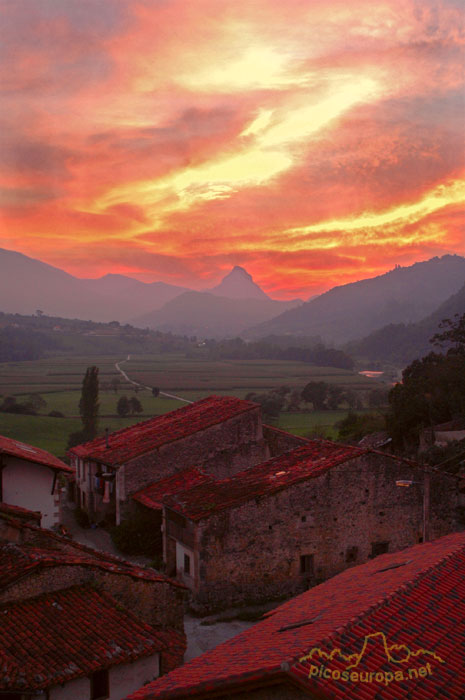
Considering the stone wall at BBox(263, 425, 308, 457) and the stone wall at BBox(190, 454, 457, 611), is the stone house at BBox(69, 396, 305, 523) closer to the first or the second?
the stone wall at BBox(263, 425, 308, 457)

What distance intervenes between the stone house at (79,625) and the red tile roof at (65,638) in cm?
2

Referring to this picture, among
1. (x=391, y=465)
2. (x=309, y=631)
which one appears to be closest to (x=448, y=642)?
(x=309, y=631)

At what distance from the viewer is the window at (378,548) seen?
22672 mm

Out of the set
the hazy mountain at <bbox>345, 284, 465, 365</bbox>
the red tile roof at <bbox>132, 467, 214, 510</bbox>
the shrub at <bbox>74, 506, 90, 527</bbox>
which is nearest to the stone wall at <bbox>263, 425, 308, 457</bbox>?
the red tile roof at <bbox>132, 467, 214, 510</bbox>

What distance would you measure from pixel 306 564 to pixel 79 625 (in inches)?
430

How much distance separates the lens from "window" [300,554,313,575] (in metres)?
21.6

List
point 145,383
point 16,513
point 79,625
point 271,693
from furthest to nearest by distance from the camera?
1. point 145,383
2. point 16,513
3. point 79,625
4. point 271,693

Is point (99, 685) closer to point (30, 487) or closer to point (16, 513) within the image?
point (16, 513)

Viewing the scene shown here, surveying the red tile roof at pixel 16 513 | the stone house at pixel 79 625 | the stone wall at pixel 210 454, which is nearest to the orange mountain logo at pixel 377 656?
Result: the stone house at pixel 79 625

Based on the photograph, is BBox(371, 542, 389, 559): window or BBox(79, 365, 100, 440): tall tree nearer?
BBox(371, 542, 389, 559): window

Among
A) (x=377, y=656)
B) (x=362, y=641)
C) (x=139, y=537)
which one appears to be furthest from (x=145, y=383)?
(x=377, y=656)

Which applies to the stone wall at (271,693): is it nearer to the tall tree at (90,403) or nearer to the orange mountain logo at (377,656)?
the orange mountain logo at (377,656)

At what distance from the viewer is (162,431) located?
104ft

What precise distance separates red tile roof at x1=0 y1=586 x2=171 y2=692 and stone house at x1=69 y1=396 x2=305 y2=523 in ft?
47.6
